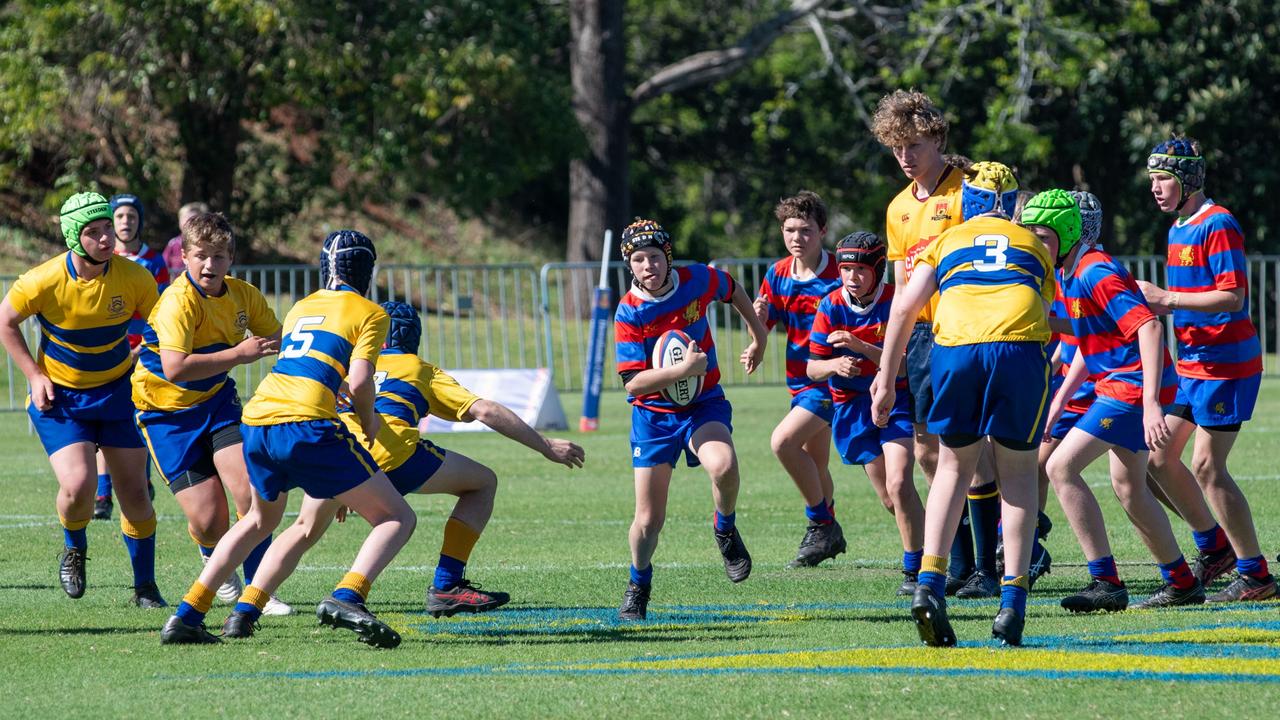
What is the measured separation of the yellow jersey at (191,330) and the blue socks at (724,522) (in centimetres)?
228

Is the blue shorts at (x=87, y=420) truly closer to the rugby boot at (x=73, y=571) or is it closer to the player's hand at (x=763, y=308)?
the rugby boot at (x=73, y=571)

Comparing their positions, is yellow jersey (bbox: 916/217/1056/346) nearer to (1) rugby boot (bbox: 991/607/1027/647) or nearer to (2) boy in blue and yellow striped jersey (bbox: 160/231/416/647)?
(1) rugby boot (bbox: 991/607/1027/647)

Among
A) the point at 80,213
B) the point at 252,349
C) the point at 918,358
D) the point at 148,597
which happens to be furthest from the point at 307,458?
the point at 918,358

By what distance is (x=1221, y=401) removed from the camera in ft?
25.5

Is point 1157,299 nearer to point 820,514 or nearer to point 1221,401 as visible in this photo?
point 1221,401

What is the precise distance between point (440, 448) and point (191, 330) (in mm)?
1196

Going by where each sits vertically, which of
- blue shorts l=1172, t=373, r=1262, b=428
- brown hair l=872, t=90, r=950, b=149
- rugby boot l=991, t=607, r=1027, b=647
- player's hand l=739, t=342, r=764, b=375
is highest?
brown hair l=872, t=90, r=950, b=149

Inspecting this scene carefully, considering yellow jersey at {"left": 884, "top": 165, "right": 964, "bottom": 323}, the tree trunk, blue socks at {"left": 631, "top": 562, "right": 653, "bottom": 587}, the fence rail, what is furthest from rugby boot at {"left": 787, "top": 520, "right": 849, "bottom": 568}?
the tree trunk

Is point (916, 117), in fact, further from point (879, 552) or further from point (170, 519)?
point (170, 519)

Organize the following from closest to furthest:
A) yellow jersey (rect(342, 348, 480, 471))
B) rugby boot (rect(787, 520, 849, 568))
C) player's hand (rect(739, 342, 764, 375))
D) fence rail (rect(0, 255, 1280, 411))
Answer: yellow jersey (rect(342, 348, 480, 471)), player's hand (rect(739, 342, 764, 375)), rugby boot (rect(787, 520, 849, 568)), fence rail (rect(0, 255, 1280, 411))

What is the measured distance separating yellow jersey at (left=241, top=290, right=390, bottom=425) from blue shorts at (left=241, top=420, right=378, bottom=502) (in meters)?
0.04

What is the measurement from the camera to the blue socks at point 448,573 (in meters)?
7.65

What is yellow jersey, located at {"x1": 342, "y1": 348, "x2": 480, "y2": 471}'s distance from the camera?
24.2ft

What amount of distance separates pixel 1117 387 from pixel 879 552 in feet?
8.35
